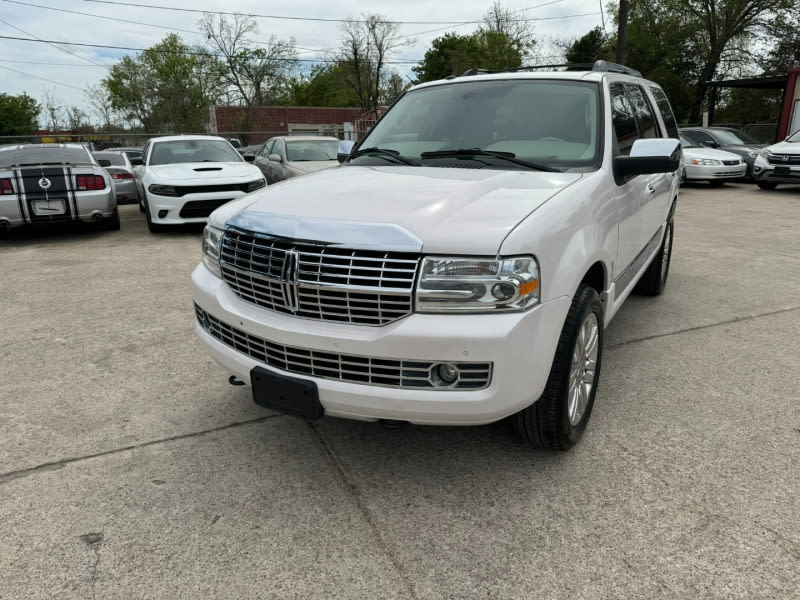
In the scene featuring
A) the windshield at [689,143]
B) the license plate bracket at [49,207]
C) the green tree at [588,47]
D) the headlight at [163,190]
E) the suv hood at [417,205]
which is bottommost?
the license plate bracket at [49,207]

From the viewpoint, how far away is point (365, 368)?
2.35 m

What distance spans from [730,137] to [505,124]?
16255mm

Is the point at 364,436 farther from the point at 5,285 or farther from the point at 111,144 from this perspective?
the point at 111,144

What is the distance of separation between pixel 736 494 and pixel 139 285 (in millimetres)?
5594

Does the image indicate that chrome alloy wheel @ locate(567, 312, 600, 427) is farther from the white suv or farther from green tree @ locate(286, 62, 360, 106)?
green tree @ locate(286, 62, 360, 106)

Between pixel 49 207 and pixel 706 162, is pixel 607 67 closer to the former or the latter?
pixel 49 207

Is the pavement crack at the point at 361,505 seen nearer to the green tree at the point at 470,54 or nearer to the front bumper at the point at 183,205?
the front bumper at the point at 183,205

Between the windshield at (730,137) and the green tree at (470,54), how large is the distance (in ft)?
101

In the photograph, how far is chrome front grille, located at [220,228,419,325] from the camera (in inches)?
89.3

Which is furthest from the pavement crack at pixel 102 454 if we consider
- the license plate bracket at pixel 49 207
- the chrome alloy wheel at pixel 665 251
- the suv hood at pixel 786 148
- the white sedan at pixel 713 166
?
the white sedan at pixel 713 166

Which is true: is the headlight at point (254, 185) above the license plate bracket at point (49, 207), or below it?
above

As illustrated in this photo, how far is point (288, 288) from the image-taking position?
2436mm

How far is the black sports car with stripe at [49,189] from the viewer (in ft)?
27.4

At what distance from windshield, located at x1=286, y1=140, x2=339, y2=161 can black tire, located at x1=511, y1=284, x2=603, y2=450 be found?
869 cm
